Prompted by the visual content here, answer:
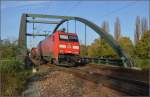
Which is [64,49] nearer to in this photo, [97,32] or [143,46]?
[97,32]

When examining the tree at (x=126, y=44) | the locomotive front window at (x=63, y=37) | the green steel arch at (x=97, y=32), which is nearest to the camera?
the green steel arch at (x=97, y=32)

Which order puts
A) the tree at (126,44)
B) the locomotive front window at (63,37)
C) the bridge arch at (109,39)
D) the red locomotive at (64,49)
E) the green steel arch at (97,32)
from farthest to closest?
1. the tree at (126,44)
2. the locomotive front window at (63,37)
3. the red locomotive at (64,49)
4. the green steel arch at (97,32)
5. the bridge arch at (109,39)

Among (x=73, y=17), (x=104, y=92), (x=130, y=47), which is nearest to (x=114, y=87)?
(x=104, y=92)

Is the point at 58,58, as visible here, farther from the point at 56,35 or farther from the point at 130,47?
the point at 130,47

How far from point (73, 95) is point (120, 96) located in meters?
1.66

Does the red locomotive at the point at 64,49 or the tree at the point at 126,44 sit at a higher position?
the tree at the point at 126,44

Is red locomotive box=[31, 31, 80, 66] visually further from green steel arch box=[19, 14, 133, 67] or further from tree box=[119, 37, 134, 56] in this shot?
tree box=[119, 37, 134, 56]

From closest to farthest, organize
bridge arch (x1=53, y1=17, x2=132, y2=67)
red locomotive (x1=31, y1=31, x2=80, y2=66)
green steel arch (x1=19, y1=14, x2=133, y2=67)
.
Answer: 1. bridge arch (x1=53, y1=17, x2=132, y2=67)
2. green steel arch (x1=19, y1=14, x2=133, y2=67)
3. red locomotive (x1=31, y1=31, x2=80, y2=66)

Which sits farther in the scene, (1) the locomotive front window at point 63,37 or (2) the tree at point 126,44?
(2) the tree at point 126,44

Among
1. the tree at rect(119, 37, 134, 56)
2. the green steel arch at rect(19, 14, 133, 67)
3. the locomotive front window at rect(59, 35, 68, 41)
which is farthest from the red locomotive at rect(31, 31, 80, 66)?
the tree at rect(119, 37, 134, 56)

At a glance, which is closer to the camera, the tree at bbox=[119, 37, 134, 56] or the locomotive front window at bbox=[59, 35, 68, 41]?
the locomotive front window at bbox=[59, 35, 68, 41]

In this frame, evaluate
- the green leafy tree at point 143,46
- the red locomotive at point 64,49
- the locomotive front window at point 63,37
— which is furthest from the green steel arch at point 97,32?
the green leafy tree at point 143,46

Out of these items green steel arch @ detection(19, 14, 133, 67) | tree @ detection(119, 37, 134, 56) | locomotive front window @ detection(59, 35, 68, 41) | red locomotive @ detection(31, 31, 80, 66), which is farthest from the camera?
tree @ detection(119, 37, 134, 56)

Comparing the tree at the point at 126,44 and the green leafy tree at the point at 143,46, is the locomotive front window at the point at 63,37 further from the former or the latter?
the tree at the point at 126,44
